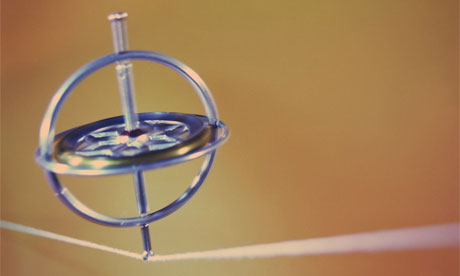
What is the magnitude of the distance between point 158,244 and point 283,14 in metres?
0.79

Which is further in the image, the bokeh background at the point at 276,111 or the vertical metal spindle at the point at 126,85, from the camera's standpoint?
the bokeh background at the point at 276,111

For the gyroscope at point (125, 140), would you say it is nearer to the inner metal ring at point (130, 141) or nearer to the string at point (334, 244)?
the inner metal ring at point (130, 141)

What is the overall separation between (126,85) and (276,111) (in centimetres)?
66

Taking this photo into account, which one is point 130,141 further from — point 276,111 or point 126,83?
point 276,111

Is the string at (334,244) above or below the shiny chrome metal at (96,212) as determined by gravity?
below

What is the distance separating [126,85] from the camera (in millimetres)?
742

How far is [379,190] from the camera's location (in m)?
1.36

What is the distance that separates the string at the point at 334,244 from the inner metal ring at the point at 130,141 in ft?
2.07

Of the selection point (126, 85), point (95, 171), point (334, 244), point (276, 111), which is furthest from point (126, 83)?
point (334, 244)

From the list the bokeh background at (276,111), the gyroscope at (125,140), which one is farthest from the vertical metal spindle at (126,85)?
the bokeh background at (276,111)

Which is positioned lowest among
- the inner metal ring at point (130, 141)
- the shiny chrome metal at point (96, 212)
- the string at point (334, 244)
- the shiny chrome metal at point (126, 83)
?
the string at point (334, 244)

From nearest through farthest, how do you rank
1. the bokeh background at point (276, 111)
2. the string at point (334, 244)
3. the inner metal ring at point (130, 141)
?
the inner metal ring at point (130, 141) < the bokeh background at point (276, 111) < the string at point (334, 244)

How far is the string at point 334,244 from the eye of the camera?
1.38 m

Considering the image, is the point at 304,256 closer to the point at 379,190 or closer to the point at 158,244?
the point at 379,190
